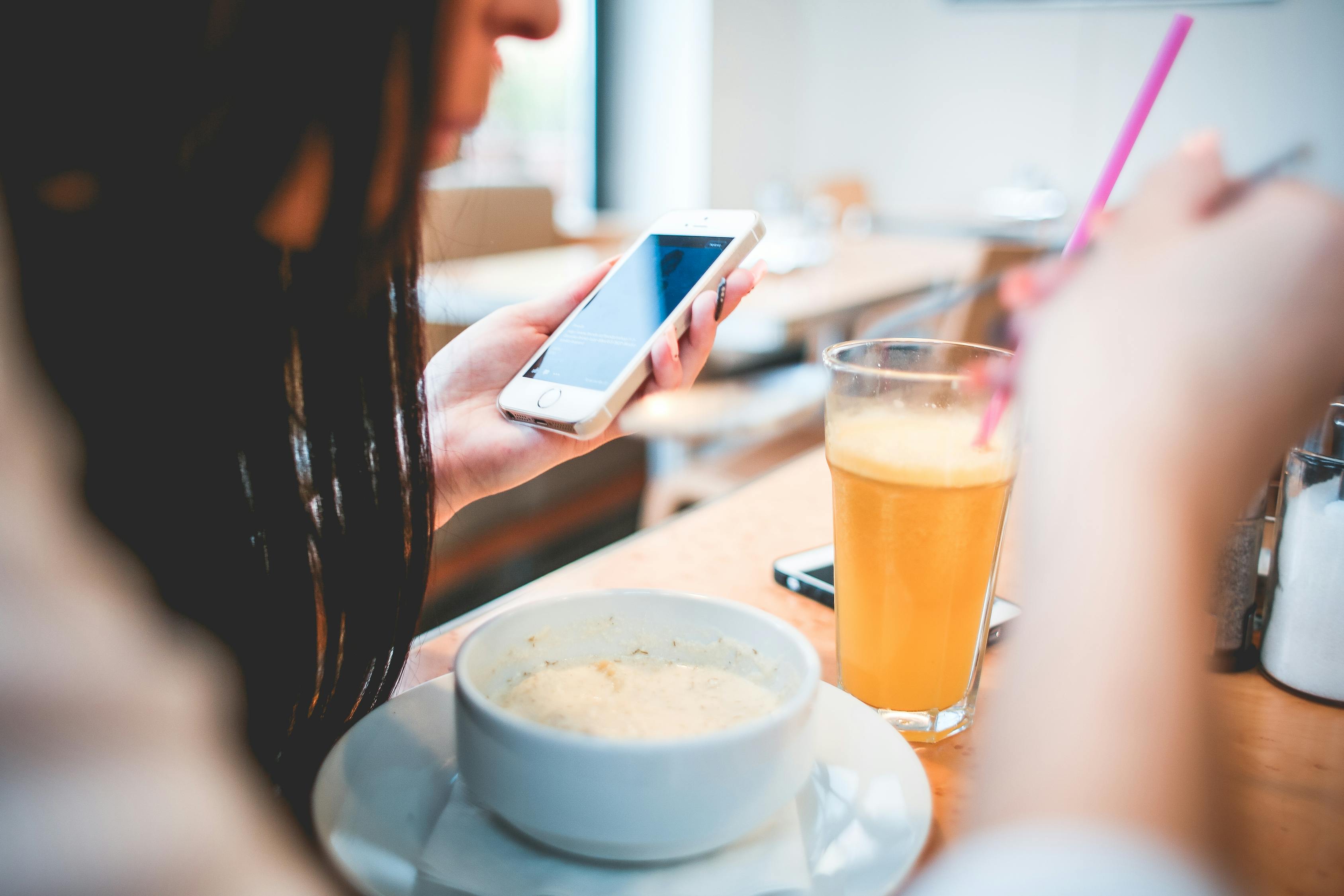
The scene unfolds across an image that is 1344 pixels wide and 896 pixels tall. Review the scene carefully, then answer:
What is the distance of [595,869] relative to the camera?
1.23 ft

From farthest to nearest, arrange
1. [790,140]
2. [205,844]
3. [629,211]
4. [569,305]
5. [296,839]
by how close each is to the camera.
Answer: [790,140] < [629,211] < [569,305] < [296,839] < [205,844]

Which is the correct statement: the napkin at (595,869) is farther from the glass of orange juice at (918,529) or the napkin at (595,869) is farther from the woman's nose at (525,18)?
the woman's nose at (525,18)

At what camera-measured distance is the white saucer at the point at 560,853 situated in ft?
1.18

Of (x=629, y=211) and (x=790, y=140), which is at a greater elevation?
(x=790, y=140)

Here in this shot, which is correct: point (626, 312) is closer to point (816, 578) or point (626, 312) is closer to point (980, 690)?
point (816, 578)

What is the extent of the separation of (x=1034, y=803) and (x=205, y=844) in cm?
26

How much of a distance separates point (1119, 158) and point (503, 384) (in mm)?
488

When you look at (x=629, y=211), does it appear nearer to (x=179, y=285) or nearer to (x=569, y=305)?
(x=569, y=305)

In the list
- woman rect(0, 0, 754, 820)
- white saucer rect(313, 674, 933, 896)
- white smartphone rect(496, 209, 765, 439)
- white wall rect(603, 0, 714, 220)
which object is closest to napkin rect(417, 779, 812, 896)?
white saucer rect(313, 674, 933, 896)

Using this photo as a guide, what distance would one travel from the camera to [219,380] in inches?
18.3

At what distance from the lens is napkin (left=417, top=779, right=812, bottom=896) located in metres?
0.36

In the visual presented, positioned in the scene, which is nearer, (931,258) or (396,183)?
(396,183)

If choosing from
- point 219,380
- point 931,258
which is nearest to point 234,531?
point 219,380

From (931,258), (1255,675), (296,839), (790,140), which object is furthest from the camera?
(790,140)
